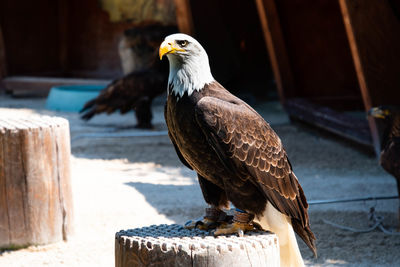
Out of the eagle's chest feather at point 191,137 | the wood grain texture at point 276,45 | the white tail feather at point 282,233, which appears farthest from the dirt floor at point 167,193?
the eagle's chest feather at point 191,137

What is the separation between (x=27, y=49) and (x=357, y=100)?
663 centimetres

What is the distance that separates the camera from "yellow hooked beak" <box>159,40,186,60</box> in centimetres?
239

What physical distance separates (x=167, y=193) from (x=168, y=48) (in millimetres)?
2841

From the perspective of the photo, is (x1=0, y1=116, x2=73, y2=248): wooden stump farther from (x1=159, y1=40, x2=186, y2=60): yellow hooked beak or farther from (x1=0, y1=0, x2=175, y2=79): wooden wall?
(x1=0, y1=0, x2=175, y2=79): wooden wall

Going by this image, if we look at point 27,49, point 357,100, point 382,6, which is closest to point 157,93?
point 357,100

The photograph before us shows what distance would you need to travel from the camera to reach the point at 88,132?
7840mm

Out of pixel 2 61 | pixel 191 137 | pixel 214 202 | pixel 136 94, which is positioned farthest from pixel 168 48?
pixel 2 61

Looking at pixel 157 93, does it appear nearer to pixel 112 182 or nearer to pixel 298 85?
pixel 298 85

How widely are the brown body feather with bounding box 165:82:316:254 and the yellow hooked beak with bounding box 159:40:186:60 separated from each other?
0.59 ft

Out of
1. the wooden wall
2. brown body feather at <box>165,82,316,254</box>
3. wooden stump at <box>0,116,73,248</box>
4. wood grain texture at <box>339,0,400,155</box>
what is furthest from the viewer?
the wooden wall

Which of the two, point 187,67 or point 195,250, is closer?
point 195,250

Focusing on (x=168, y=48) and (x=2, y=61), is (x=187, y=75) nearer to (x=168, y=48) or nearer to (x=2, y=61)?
(x=168, y=48)

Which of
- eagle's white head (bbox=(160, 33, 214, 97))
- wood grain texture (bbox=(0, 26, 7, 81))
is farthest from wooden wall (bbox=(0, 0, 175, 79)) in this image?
eagle's white head (bbox=(160, 33, 214, 97))

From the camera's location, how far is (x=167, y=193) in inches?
202
